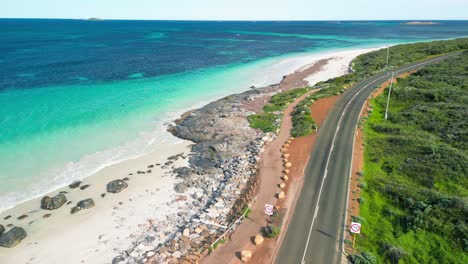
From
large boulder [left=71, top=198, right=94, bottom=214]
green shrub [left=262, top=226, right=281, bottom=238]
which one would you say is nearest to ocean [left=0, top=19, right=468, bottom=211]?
large boulder [left=71, top=198, right=94, bottom=214]

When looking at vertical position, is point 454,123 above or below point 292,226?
above

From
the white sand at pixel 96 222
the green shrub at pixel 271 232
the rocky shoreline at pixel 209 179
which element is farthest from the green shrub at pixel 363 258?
the white sand at pixel 96 222

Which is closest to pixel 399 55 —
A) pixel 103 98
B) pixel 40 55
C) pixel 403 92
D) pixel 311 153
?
pixel 403 92

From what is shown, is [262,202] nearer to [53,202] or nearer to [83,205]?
[83,205]

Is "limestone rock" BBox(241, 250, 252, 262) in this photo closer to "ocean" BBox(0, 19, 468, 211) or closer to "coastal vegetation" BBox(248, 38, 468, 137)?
"coastal vegetation" BBox(248, 38, 468, 137)

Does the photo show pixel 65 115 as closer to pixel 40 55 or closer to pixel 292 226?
pixel 292 226
